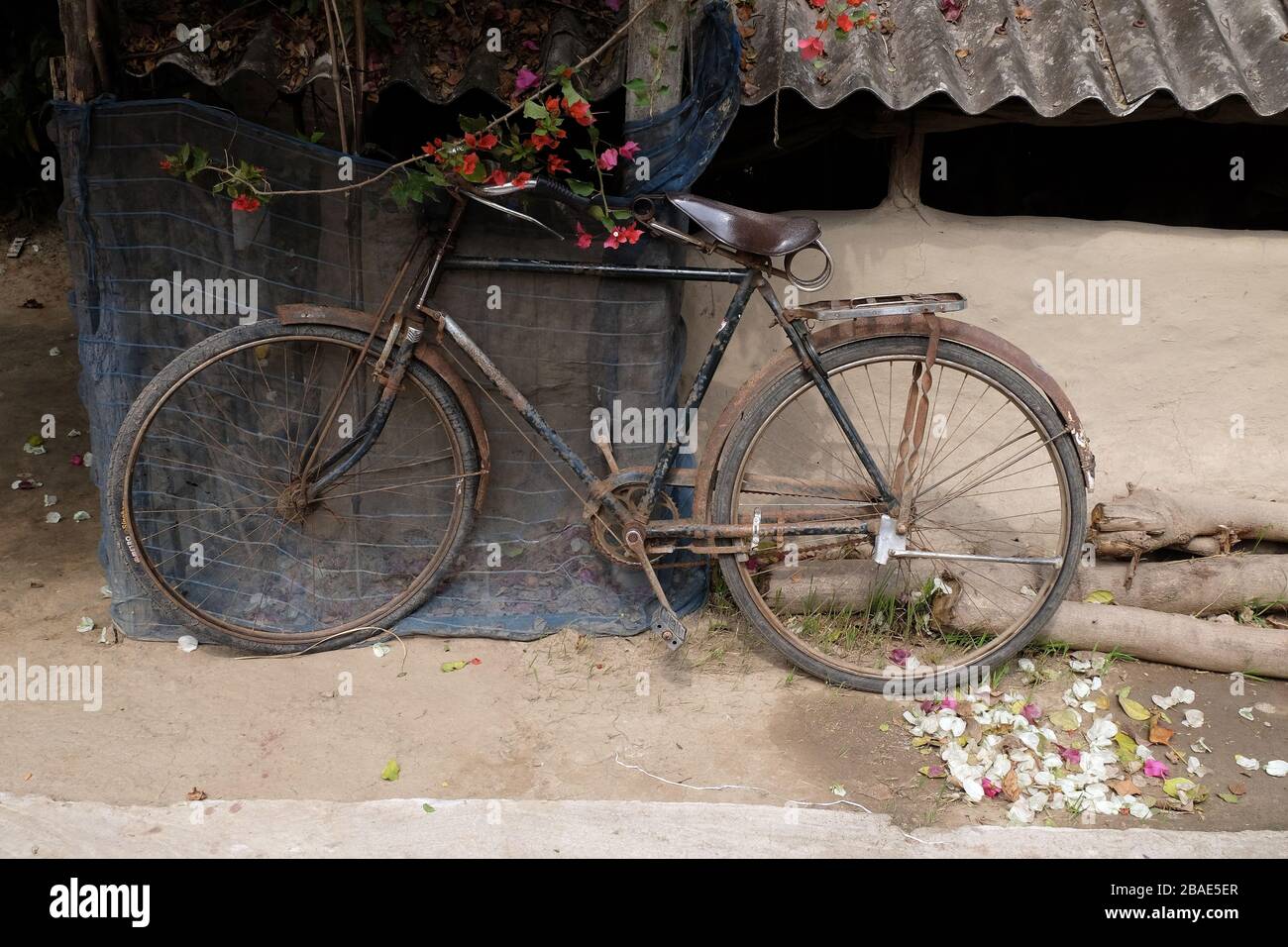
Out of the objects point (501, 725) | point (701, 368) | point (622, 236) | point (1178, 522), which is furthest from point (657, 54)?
point (1178, 522)

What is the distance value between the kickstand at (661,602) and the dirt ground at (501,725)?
0.24m

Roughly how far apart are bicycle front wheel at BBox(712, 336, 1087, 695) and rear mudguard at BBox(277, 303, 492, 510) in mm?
878

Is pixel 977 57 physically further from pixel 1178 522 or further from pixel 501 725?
pixel 501 725

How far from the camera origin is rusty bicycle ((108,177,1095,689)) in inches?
145

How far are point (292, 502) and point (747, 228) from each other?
6.00 ft

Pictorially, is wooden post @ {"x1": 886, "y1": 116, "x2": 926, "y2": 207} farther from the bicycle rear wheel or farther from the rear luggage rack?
the bicycle rear wheel

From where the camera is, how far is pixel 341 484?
4.11m

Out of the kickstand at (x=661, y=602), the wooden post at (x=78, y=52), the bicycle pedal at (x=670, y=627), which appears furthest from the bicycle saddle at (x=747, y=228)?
the wooden post at (x=78, y=52)

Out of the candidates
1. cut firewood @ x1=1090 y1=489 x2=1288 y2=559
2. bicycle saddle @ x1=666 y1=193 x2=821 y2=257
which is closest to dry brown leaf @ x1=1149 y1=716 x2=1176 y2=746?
cut firewood @ x1=1090 y1=489 x2=1288 y2=559

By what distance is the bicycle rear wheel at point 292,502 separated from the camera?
13.0ft

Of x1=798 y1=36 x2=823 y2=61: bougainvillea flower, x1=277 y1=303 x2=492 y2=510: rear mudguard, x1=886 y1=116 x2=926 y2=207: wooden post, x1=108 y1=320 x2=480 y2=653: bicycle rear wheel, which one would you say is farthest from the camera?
x1=886 y1=116 x2=926 y2=207: wooden post

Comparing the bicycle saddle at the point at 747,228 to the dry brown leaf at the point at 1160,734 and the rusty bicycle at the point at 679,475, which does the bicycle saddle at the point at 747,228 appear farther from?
the dry brown leaf at the point at 1160,734

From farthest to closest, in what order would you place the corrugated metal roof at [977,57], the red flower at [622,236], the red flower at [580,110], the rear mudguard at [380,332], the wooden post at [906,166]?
1. the wooden post at [906,166]
2. the corrugated metal roof at [977,57]
3. the rear mudguard at [380,332]
4. the red flower at [622,236]
5. the red flower at [580,110]

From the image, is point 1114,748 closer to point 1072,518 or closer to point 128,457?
point 1072,518
